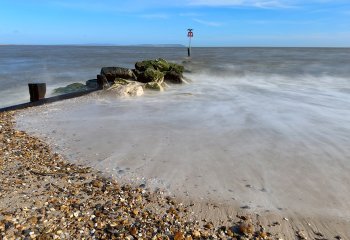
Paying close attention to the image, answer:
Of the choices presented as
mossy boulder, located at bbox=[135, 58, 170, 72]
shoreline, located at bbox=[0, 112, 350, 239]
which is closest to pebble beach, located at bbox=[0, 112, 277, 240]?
shoreline, located at bbox=[0, 112, 350, 239]

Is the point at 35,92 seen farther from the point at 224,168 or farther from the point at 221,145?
the point at 224,168

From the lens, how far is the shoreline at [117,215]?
11.9ft

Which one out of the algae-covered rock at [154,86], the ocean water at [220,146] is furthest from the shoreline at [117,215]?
the algae-covered rock at [154,86]

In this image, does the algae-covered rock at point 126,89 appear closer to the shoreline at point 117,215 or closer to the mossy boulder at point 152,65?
the mossy boulder at point 152,65

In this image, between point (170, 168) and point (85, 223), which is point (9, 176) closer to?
point (85, 223)

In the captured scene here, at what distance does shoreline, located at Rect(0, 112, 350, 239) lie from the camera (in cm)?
362

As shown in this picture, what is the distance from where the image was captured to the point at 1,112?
30.1 ft

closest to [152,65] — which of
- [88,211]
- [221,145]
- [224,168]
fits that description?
[221,145]

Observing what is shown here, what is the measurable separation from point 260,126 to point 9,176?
18.1ft

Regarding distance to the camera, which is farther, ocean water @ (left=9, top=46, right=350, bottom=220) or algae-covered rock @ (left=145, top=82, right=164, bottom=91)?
algae-covered rock @ (left=145, top=82, right=164, bottom=91)

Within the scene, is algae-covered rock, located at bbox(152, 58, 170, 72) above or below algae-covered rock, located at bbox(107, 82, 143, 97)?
above

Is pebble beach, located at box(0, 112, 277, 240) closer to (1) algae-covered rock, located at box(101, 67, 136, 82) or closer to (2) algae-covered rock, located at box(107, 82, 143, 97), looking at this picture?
(2) algae-covered rock, located at box(107, 82, 143, 97)

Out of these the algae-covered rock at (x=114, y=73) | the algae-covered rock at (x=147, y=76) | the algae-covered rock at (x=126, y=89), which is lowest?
the algae-covered rock at (x=126, y=89)

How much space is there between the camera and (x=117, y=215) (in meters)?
3.90
